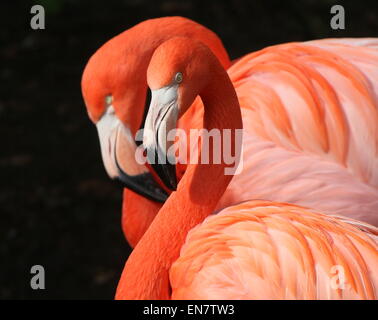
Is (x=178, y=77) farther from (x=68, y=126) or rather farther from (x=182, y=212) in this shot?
(x=68, y=126)

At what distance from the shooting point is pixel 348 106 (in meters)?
2.97

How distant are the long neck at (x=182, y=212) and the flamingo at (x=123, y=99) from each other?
19.6 inches

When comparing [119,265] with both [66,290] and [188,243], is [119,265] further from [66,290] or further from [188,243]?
[188,243]

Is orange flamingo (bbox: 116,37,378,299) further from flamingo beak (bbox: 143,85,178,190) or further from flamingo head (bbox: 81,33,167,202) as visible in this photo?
flamingo head (bbox: 81,33,167,202)

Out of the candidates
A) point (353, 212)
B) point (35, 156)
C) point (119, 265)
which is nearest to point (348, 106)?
point (353, 212)

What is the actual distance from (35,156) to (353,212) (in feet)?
7.82

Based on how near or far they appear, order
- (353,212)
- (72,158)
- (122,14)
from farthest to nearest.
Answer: (122,14) < (72,158) < (353,212)

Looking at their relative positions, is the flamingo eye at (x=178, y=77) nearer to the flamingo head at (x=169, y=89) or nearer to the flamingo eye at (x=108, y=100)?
the flamingo head at (x=169, y=89)

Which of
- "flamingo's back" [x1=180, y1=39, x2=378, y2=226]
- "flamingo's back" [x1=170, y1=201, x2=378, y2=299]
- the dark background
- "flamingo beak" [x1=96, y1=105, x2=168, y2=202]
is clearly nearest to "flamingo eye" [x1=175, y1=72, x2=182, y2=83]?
"flamingo's back" [x1=170, y1=201, x2=378, y2=299]

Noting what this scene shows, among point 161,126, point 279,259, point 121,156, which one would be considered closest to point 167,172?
point 161,126

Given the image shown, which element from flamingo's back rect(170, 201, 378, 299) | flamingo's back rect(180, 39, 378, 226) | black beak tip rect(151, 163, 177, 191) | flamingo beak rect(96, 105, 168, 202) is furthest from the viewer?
flamingo beak rect(96, 105, 168, 202)

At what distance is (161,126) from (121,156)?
0.83 metres

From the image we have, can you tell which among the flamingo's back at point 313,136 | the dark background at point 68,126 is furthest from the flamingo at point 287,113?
the dark background at point 68,126

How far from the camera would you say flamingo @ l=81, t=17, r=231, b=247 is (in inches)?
123
